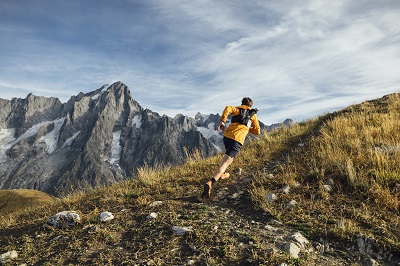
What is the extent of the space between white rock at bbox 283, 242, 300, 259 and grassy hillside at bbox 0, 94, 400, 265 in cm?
14

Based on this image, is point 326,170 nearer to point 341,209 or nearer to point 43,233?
point 341,209

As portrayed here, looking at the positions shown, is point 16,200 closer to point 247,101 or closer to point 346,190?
point 247,101

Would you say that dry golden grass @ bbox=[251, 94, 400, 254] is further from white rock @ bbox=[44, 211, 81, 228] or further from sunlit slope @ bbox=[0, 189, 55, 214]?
sunlit slope @ bbox=[0, 189, 55, 214]

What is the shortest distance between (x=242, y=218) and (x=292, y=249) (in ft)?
5.46

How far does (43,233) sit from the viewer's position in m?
6.05

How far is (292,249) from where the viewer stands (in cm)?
440

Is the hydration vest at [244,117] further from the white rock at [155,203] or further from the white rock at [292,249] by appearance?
the white rock at [292,249]

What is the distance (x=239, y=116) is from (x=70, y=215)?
5.57 m

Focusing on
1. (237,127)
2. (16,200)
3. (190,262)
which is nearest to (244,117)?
(237,127)

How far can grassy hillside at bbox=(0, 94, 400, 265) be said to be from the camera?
15.1 ft

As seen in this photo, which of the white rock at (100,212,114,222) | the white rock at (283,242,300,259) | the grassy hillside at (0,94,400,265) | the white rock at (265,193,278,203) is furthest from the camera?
the white rock at (265,193,278,203)

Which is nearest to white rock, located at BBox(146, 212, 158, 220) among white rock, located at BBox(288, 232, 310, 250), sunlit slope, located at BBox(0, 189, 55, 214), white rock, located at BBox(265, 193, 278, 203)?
white rock, located at BBox(265, 193, 278, 203)

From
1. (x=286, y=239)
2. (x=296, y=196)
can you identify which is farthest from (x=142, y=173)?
(x=286, y=239)

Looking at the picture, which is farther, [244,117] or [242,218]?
[244,117]
